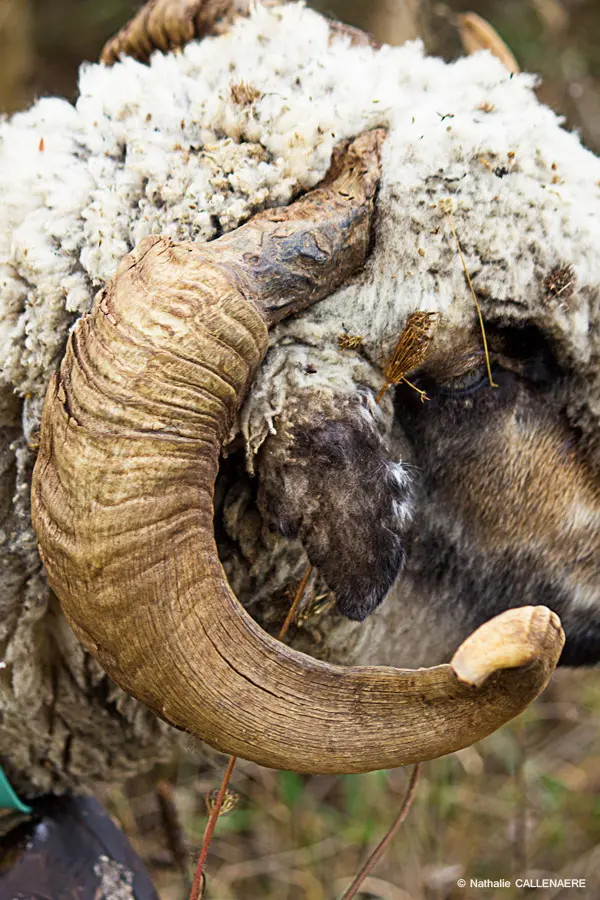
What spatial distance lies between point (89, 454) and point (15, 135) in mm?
929

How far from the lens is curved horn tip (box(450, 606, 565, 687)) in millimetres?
1056

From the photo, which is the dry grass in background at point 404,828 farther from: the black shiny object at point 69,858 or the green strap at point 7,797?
the green strap at point 7,797

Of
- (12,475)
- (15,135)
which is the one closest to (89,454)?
(12,475)

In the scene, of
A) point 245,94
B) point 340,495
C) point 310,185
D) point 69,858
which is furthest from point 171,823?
point 245,94

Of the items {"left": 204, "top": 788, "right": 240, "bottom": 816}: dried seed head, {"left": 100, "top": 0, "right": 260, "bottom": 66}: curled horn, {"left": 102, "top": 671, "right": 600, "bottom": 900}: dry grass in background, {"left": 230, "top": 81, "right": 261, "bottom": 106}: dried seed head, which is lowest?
{"left": 102, "top": 671, "right": 600, "bottom": 900}: dry grass in background

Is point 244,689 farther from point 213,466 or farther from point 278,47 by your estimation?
point 278,47

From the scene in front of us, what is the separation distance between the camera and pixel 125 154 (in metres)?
1.58

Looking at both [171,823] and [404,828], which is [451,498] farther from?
[404,828]

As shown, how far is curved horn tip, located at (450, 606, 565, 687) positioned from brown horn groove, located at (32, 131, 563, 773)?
15mm

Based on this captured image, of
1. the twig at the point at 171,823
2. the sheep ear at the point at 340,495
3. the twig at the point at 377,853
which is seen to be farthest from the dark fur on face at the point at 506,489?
the twig at the point at 171,823

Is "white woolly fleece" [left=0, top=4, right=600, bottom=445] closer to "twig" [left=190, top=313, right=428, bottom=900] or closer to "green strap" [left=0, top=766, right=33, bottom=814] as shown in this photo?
"twig" [left=190, top=313, right=428, bottom=900]

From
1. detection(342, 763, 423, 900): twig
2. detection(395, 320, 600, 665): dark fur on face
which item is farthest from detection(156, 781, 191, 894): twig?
detection(395, 320, 600, 665): dark fur on face

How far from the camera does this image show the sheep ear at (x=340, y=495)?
1364 mm

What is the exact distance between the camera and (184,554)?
46.3 inches
